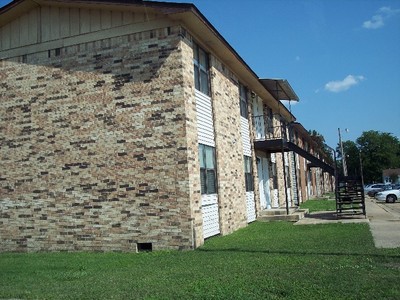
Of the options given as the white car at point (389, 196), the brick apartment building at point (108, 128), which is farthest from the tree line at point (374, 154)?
the brick apartment building at point (108, 128)

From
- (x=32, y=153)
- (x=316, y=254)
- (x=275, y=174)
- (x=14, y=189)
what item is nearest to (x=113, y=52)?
(x=32, y=153)

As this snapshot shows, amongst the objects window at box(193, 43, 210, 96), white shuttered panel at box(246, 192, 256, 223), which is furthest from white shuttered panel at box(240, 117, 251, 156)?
window at box(193, 43, 210, 96)

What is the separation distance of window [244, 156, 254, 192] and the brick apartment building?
12.5ft

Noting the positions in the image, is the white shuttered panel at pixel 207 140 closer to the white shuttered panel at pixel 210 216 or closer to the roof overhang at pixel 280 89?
the white shuttered panel at pixel 210 216

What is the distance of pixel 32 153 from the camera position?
11.9 meters

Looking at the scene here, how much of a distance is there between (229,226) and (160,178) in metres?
3.94

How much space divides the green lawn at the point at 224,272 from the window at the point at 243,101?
772cm

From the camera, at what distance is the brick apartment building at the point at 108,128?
1065 centimetres

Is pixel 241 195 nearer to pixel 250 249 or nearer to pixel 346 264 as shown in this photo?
pixel 250 249

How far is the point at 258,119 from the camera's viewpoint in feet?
69.7

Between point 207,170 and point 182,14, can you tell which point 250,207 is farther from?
point 182,14

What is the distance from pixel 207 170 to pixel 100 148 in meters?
3.12

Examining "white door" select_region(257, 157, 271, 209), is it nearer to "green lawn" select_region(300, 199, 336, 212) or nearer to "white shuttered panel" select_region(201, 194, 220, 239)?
"green lawn" select_region(300, 199, 336, 212)

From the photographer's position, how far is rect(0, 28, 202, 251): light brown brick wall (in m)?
10.6
